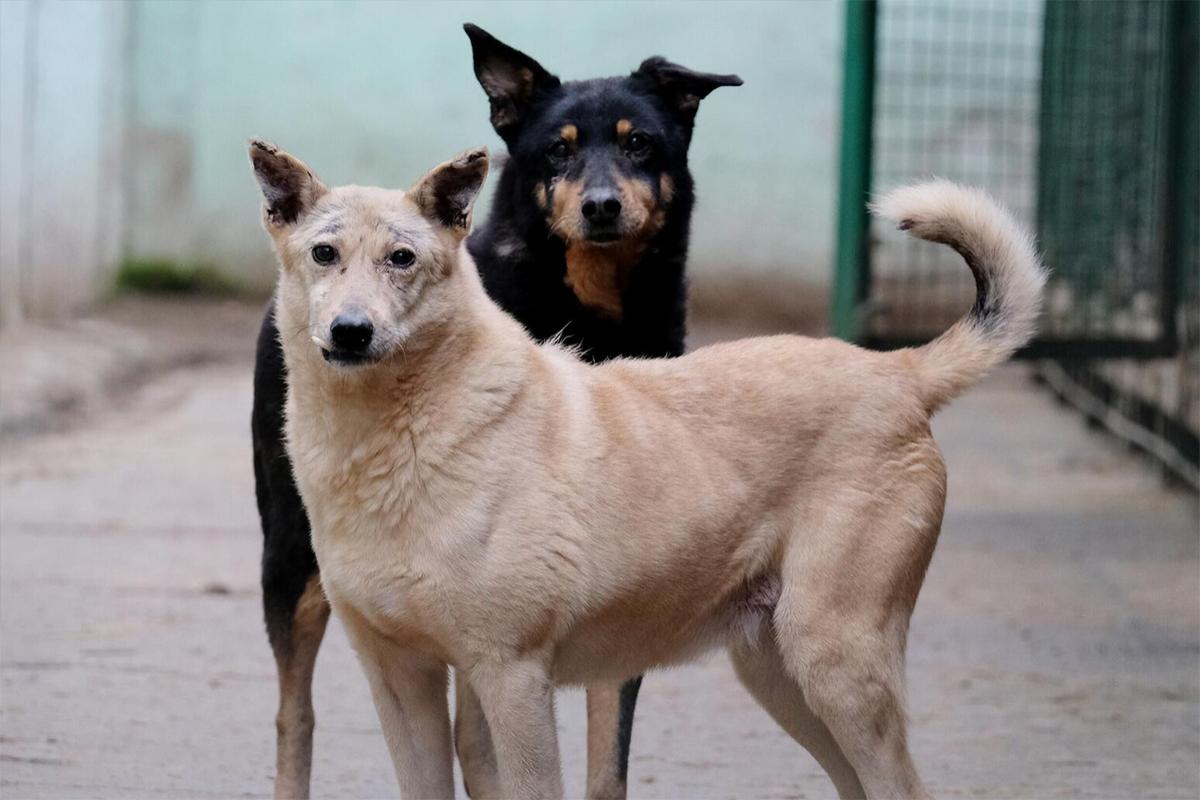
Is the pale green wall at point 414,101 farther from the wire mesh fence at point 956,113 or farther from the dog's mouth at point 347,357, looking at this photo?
the dog's mouth at point 347,357

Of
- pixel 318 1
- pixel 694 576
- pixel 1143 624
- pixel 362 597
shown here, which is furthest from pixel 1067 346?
pixel 318 1

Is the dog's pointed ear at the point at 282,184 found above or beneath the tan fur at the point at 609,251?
→ above

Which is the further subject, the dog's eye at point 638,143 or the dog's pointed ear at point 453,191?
the dog's eye at point 638,143

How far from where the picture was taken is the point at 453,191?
3270 millimetres

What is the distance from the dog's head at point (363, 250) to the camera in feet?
10.0

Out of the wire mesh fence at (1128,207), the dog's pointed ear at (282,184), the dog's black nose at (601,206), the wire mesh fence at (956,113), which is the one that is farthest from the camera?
the wire mesh fence at (956,113)

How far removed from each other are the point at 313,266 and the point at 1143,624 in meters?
3.87

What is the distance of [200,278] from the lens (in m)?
11.9

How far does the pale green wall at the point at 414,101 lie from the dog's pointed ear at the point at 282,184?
→ 8783 mm

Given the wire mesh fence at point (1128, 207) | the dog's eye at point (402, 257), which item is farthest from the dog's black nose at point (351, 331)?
the wire mesh fence at point (1128, 207)

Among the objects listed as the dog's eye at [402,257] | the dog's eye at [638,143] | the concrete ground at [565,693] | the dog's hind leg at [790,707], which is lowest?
the concrete ground at [565,693]

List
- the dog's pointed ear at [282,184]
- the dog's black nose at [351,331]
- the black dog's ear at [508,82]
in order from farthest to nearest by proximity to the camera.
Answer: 1. the black dog's ear at [508,82]
2. the dog's pointed ear at [282,184]
3. the dog's black nose at [351,331]

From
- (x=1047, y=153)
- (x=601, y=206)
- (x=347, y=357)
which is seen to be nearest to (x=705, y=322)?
(x=1047, y=153)

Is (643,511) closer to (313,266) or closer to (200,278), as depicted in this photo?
(313,266)
